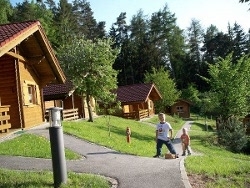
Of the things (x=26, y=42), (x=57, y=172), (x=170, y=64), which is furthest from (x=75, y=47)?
(x=170, y=64)

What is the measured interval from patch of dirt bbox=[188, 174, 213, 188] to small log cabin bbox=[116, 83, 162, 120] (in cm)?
3144

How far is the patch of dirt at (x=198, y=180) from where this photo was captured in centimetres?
917

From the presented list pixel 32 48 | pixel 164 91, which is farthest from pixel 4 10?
pixel 32 48

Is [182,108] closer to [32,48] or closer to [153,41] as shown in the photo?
[153,41]

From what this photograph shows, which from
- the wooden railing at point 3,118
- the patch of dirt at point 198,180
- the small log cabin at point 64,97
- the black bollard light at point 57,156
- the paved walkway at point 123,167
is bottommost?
the patch of dirt at point 198,180

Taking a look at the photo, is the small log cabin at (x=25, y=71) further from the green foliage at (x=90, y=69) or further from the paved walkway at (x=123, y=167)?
the green foliage at (x=90, y=69)

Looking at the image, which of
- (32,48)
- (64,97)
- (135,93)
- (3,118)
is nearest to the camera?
(3,118)

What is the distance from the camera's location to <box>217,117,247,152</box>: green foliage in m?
26.7

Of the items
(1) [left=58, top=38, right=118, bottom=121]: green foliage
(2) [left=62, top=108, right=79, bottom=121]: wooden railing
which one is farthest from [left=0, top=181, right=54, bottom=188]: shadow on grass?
(1) [left=58, top=38, right=118, bottom=121]: green foliage

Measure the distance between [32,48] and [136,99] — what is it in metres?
26.0

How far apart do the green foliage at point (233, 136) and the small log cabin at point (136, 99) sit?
1466 cm

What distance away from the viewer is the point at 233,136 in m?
27.0

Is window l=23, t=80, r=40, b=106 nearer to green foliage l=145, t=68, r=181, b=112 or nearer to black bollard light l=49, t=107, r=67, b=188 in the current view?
black bollard light l=49, t=107, r=67, b=188

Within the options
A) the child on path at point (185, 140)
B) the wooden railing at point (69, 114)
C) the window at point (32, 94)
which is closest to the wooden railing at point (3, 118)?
the window at point (32, 94)
